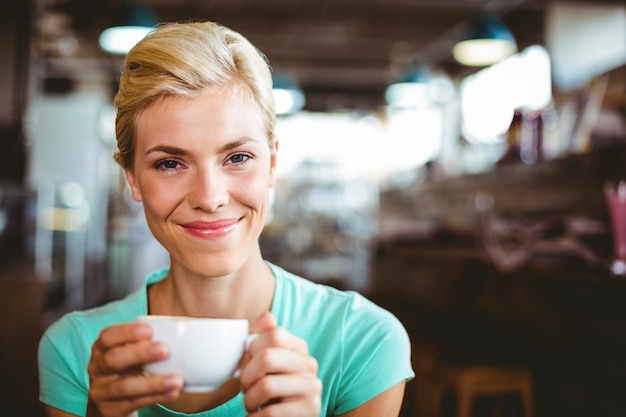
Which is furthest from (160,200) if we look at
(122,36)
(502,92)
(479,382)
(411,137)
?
(411,137)

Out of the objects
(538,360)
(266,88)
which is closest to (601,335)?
(538,360)

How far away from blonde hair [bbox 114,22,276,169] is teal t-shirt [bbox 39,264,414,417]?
0.32 m

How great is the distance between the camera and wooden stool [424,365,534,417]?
2705mm

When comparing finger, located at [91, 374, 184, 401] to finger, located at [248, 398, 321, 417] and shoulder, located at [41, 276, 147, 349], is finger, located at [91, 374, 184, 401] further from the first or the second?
shoulder, located at [41, 276, 147, 349]

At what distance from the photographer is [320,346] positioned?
1.23m

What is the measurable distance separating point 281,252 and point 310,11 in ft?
12.9

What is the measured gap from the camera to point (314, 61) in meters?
11.5

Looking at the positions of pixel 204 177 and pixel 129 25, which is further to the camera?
pixel 129 25

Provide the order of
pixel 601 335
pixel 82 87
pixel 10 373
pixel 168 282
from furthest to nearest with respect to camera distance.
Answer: pixel 82 87 < pixel 10 373 < pixel 601 335 < pixel 168 282

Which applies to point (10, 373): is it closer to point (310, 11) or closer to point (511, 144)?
point (511, 144)

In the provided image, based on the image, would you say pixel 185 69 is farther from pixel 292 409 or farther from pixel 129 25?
pixel 129 25

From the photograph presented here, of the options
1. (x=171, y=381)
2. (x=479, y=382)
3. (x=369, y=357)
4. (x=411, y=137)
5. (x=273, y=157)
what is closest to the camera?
(x=171, y=381)

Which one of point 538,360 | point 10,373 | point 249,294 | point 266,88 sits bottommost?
point 10,373

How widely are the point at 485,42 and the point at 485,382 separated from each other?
329cm
